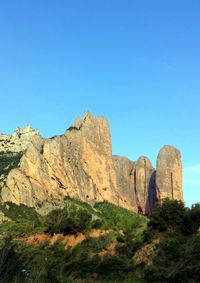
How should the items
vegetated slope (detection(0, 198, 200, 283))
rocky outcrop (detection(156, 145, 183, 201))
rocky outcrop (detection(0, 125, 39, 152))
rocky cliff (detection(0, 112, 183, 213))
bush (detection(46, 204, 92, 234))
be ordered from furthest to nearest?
rocky outcrop (detection(156, 145, 183, 201)), rocky outcrop (detection(0, 125, 39, 152)), rocky cliff (detection(0, 112, 183, 213)), bush (detection(46, 204, 92, 234)), vegetated slope (detection(0, 198, 200, 283))

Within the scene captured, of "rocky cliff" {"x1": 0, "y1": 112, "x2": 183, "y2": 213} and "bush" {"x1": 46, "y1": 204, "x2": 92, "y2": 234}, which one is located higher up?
"rocky cliff" {"x1": 0, "y1": 112, "x2": 183, "y2": 213}

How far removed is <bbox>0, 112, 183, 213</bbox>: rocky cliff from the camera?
118 meters

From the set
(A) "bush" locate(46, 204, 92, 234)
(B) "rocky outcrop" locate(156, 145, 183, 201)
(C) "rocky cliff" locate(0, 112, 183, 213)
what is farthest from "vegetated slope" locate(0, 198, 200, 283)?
(B) "rocky outcrop" locate(156, 145, 183, 201)

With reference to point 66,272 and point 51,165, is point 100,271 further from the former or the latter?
point 51,165

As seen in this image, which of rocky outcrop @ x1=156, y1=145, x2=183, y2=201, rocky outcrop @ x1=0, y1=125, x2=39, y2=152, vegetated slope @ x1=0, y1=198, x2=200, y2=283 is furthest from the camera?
rocky outcrop @ x1=156, y1=145, x2=183, y2=201

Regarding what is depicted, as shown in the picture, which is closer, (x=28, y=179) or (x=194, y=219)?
(x=194, y=219)

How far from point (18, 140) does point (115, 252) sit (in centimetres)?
12148

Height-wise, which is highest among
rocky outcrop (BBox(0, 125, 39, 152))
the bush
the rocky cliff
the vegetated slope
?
rocky outcrop (BBox(0, 125, 39, 152))

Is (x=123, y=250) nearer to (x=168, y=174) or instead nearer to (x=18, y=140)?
(x=18, y=140)

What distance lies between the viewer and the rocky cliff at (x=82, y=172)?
117875mm

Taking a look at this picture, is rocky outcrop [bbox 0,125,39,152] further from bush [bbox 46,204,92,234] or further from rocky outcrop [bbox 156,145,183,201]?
bush [bbox 46,204,92,234]

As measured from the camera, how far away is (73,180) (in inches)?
5443

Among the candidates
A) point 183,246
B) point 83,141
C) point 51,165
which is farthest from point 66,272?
point 83,141

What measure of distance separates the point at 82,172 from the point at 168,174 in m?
39.2
